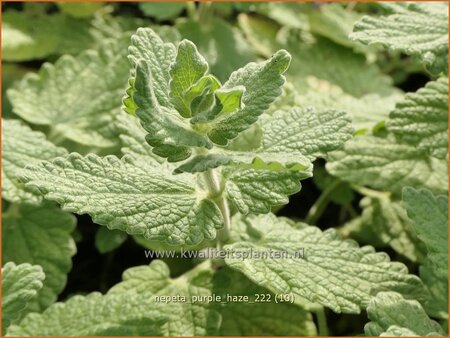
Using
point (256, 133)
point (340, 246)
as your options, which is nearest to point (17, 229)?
point (256, 133)

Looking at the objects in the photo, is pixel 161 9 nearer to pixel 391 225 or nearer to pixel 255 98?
pixel 391 225

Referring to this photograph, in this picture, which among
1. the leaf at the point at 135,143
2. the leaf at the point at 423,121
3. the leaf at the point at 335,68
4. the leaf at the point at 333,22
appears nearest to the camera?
the leaf at the point at 135,143

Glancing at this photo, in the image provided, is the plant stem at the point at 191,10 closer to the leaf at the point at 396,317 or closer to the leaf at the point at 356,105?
the leaf at the point at 356,105

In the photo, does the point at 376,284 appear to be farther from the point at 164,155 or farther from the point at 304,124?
the point at 164,155

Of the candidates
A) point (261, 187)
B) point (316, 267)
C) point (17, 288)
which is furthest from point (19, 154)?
point (316, 267)

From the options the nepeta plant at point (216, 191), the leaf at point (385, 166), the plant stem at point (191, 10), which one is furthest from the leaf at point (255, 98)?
the plant stem at point (191, 10)

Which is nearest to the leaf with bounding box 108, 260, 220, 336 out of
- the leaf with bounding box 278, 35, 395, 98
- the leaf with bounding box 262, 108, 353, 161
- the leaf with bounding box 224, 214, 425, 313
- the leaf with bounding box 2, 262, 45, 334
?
the leaf with bounding box 224, 214, 425, 313
